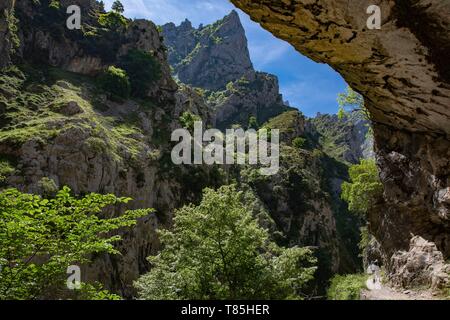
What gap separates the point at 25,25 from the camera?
2436 inches

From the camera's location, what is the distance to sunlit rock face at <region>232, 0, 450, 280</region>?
1723cm

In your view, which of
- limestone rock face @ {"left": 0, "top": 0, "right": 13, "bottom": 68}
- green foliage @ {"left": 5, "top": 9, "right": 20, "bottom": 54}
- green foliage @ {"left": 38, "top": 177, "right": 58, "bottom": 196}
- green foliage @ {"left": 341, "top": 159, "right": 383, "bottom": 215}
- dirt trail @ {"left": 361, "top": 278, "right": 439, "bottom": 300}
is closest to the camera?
dirt trail @ {"left": 361, "top": 278, "right": 439, "bottom": 300}

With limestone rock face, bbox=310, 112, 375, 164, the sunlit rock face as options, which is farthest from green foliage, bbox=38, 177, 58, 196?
limestone rock face, bbox=310, 112, 375, 164

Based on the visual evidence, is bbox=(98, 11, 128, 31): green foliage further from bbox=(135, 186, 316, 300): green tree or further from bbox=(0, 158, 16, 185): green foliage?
bbox=(135, 186, 316, 300): green tree

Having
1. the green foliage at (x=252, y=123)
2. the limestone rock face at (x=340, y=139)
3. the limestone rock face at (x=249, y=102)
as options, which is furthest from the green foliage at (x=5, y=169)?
the limestone rock face at (x=340, y=139)

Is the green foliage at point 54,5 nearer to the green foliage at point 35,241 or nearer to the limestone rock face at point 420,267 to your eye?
the green foliage at point 35,241

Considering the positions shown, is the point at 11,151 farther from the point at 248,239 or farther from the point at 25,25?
the point at 25,25

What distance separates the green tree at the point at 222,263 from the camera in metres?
17.9

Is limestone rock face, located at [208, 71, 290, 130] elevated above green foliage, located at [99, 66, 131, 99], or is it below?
above

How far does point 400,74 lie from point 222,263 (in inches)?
498

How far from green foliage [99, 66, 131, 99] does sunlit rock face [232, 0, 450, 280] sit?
142 feet
